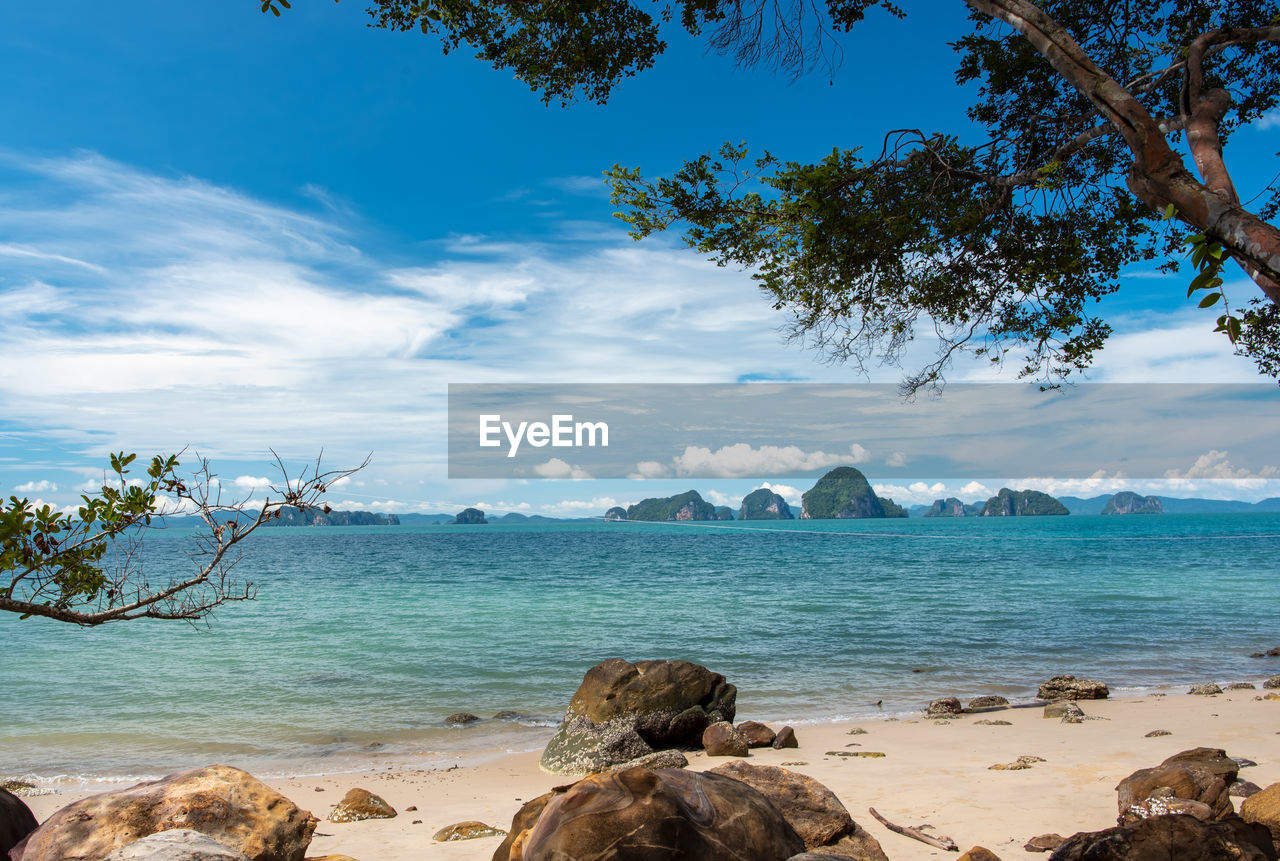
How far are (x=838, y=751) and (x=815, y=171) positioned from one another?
298 inches

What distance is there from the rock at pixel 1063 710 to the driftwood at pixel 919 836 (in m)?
6.33

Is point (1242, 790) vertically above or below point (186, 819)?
below

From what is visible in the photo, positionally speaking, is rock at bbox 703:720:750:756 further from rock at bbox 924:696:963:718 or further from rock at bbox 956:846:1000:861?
rock at bbox 956:846:1000:861

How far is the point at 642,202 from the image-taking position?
8383 mm

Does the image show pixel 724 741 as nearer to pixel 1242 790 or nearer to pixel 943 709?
pixel 943 709

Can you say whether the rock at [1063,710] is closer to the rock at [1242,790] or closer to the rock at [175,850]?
the rock at [1242,790]

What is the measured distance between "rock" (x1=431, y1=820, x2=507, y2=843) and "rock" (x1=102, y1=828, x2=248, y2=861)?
11.3 feet

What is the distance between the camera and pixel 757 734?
10578mm

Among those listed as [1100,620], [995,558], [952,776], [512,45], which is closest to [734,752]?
[952,776]

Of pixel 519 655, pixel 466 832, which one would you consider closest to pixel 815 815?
pixel 466 832

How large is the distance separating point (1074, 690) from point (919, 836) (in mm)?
8749

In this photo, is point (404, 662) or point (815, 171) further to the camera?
point (404, 662)

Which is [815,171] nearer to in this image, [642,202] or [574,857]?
[642,202]

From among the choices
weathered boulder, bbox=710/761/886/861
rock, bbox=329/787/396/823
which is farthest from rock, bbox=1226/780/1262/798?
rock, bbox=329/787/396/823
